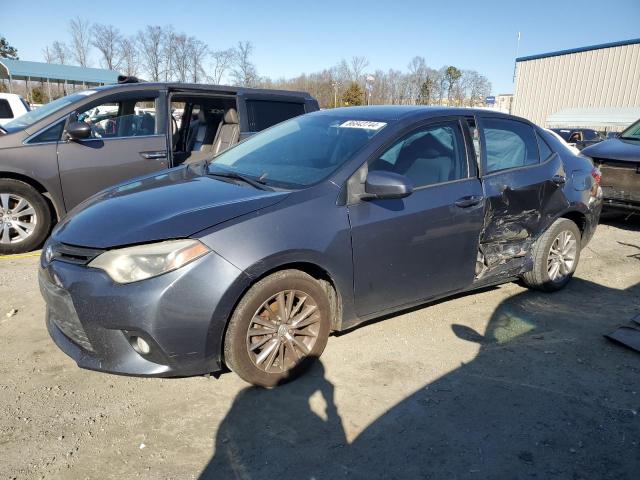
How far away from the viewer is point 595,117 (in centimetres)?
3153

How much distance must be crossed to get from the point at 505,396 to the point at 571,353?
88 cm

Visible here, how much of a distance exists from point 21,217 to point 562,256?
553cm

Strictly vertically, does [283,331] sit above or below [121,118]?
below

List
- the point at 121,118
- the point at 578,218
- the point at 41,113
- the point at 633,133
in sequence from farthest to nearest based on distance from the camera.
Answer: the point at 633,133 → the point at 121,118 → the point at 41,113 → the point at 578,218

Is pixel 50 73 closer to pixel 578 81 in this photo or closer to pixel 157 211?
pixel 578 81

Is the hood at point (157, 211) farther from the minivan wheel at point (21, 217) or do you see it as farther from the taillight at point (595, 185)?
the taillight at point (595, 185)

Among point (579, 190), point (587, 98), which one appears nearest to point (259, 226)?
point (579, 190)

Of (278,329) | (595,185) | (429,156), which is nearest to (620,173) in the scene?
(595,185)

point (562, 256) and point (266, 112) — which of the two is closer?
point (562, 256)

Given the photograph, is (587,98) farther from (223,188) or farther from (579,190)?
(223,188)

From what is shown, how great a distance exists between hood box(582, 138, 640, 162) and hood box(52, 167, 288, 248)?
6.18 metres

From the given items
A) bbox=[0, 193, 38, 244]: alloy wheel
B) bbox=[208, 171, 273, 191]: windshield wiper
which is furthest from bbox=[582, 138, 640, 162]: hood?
bbox=[0, 193, 38, 244]: alloy wheel

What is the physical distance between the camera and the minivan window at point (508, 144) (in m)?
3.95

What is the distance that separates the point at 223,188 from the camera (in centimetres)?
318
